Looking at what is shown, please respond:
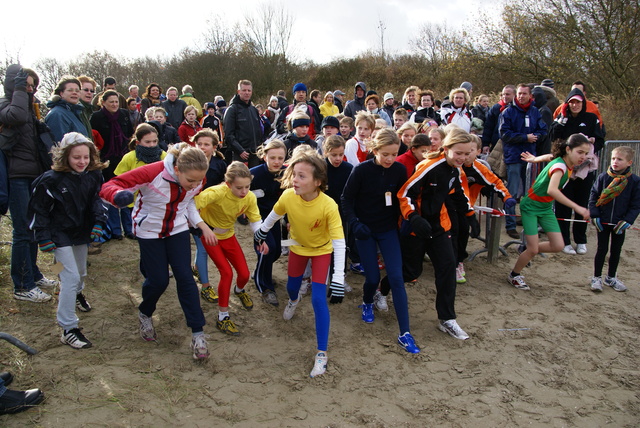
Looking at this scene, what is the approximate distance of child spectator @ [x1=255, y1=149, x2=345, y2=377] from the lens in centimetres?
367

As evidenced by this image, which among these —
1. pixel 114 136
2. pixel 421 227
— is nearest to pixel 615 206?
pixel 421 227

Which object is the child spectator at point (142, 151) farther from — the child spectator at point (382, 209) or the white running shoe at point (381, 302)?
the white running shoe at point (381, 302)

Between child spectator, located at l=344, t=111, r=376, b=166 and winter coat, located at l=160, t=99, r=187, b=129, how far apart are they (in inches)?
217

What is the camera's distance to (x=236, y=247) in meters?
4.46

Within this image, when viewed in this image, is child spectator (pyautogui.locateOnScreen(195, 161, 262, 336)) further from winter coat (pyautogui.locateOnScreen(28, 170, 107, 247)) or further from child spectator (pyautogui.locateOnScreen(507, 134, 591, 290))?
child spectator (pyautogui.locateOnScreen(507, 134, 591, 290))

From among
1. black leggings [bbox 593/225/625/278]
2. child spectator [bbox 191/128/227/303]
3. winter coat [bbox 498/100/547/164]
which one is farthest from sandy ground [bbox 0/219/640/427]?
winter coat [bbox 498/100/547/164]

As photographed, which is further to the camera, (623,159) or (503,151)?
(503,151)

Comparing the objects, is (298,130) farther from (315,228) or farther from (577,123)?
(577,123)

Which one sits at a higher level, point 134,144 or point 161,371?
point 134,144

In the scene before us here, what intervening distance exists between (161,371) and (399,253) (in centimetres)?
237

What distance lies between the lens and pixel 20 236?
4.47 metres

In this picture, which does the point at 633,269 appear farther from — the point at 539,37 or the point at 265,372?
the point at 539,37

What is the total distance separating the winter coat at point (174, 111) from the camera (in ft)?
31.6

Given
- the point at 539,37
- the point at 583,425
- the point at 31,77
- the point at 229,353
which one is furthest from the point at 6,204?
the point at 539,37
